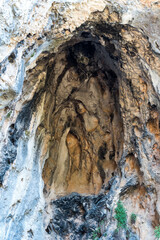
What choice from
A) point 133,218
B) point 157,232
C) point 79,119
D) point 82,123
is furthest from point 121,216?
point 79,119

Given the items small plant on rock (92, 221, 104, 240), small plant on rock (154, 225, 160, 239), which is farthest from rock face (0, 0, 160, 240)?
small plant on rock (154, 225, 160, 239)

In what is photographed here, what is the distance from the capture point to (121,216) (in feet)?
13.8

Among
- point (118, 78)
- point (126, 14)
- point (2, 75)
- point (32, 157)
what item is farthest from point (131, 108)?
point (2, 75)

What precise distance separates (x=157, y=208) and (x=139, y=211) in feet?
1.54

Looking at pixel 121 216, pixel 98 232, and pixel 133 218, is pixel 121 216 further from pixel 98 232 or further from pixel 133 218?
pixel 98 232

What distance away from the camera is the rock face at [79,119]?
10.3ft

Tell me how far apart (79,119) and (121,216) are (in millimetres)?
2083

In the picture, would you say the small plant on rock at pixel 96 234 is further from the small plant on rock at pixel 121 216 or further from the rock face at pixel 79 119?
the small plant on rock at pixel 121 216

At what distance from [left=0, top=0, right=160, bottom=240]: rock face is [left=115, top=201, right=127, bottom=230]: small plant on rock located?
71mm

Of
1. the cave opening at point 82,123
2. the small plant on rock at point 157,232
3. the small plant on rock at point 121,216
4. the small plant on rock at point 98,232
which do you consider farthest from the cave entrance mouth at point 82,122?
the small plant on rock at point 157,232

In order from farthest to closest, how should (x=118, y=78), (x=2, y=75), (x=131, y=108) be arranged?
1. (x=118, y=78)
2. (x=131, y=108)
3. (x=2, y=75)

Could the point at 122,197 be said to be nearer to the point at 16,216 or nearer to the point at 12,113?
the point at 16,216

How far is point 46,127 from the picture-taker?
455cm

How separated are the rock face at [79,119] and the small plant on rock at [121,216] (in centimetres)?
7
